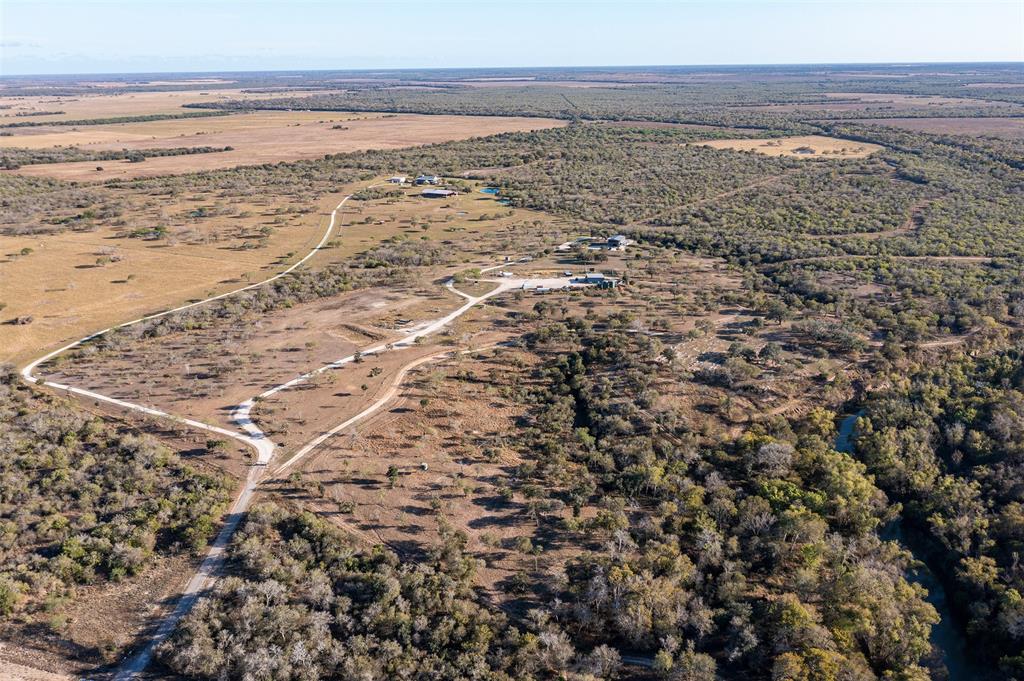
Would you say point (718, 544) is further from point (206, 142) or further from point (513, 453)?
point (206, 142)

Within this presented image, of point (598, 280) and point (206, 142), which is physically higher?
point (206, 142)

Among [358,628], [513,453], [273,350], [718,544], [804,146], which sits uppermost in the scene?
[804,146]

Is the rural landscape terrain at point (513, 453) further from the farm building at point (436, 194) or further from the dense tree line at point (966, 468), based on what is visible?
the farm building at point (436, 194)

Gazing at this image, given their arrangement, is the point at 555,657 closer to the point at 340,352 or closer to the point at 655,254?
the point at 340,352

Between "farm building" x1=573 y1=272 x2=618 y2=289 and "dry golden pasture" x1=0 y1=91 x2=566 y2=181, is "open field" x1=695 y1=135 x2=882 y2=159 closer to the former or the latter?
"dry golden pasture" x1=0 y1=91 x2=566 y2=181

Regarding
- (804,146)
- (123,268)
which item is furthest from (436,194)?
(804,146)

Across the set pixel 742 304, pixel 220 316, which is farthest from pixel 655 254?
pixel 220 316
